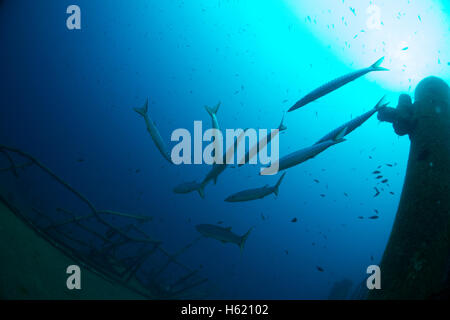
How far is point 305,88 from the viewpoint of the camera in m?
34.3

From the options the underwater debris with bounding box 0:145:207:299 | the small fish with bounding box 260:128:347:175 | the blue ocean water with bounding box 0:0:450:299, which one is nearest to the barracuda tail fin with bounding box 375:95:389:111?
the small fish with bounding box 260:128:347:175

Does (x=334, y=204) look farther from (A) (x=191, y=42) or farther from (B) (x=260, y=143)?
(B) (x=260, y=143)

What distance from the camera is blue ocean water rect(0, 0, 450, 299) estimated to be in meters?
22.3

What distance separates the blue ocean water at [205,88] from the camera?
880 inches

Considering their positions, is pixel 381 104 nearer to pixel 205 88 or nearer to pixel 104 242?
pixel 104 242

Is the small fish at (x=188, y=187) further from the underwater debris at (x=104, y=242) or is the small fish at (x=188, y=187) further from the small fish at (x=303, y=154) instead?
the small fish at (x=303, y=154)

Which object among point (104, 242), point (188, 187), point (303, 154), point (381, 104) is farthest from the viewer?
point (104, 242)

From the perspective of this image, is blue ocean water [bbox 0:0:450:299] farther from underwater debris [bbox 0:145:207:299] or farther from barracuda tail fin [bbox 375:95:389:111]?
barracuda tail fin [bbox 375:95:389:111]

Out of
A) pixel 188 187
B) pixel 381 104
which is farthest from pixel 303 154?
pixel 188 187

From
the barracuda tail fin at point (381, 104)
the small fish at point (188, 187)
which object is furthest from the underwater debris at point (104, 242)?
the barracuda tail fin at point (381, 104)

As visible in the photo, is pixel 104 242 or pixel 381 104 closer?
pixel 381 104

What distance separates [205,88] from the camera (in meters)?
43.2

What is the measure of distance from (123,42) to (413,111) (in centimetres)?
4058
